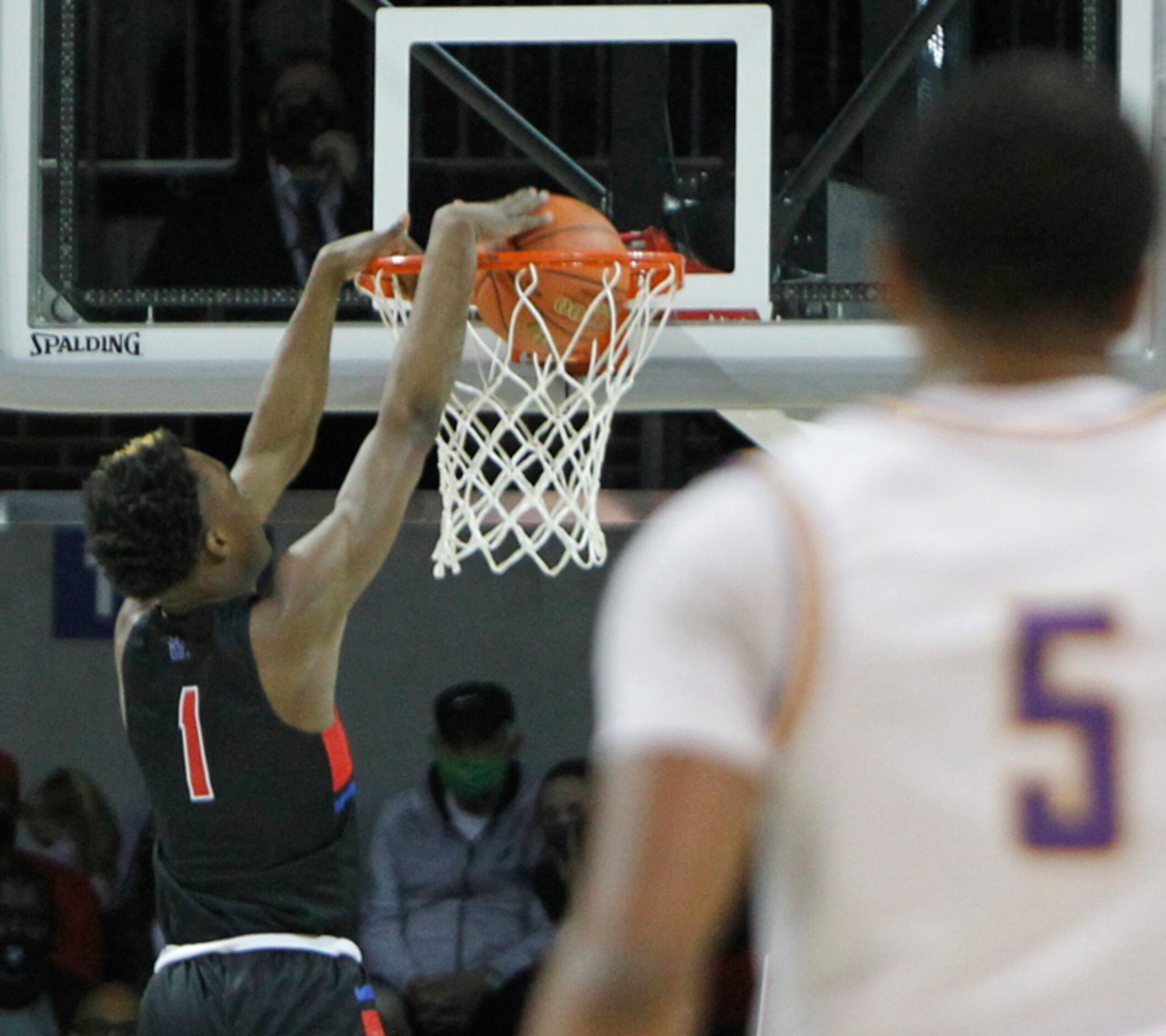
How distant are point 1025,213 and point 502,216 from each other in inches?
91.2

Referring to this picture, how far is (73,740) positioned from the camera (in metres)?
6.61

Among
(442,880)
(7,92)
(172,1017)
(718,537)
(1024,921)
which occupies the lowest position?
(442,880)

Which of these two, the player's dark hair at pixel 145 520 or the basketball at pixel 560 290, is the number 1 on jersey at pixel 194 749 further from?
the basketball at pixel 560 290

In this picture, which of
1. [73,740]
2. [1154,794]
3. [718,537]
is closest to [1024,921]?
[1154,794]

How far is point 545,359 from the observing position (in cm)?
363

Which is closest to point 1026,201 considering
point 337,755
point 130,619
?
point 337,755

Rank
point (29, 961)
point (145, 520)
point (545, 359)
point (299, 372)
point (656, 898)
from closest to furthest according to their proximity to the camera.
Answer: point (656, 898), point (145, 520), point (299, 372), point (545, 359), point (29, 961)

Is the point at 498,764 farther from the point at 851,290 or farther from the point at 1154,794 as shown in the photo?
the point at 1154,794

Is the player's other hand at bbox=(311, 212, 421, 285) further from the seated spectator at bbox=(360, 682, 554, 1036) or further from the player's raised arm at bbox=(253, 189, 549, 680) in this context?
the seated spectator at bbox=(360, 682, 554, 1036)

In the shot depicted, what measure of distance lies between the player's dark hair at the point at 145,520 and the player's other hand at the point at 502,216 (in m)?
0.65

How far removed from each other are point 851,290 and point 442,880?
2466mm

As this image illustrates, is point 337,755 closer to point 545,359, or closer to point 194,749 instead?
point 194,749

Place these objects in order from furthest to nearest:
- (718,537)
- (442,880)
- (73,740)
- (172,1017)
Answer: (73,740) → (442,880) → (172,1017) → (718,537)

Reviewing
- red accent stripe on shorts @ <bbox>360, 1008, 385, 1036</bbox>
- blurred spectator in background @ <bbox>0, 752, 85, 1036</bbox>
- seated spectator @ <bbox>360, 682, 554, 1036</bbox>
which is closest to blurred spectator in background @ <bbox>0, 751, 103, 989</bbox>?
blurred spectator in background @ <bbox>0, 752, 85, 1036</bbox>
